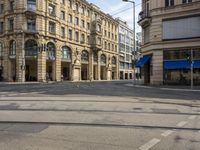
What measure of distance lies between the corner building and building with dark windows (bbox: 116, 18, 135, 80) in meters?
20.0

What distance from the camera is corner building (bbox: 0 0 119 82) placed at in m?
56.7

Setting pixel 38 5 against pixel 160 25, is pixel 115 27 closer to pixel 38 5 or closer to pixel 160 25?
pixel 38 5

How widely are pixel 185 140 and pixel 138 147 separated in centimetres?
131

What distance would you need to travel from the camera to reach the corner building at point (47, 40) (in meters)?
56.7

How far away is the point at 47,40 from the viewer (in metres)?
A: 59.5

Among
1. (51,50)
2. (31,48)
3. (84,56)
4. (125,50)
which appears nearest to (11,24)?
(31,48)

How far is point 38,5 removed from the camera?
190ft

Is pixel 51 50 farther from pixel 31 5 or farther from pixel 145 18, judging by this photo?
pixel 145 18

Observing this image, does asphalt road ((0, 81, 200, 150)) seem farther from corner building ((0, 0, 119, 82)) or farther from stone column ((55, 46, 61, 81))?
stone column ((55, 46, 61, 81))

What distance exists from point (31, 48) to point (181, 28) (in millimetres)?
30629

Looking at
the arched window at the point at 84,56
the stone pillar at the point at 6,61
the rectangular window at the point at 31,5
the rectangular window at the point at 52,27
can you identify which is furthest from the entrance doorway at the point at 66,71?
the rectangular window at the point at 31,5

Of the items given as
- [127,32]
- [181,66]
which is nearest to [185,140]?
[181,66]

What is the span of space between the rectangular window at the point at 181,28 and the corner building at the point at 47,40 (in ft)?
→ 79.9

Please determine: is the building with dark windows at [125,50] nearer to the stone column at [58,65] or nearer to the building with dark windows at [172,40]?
the stone column at [58,65]
